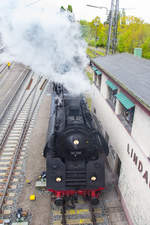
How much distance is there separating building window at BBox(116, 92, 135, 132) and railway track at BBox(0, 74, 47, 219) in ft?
18.2

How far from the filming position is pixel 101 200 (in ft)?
26.6

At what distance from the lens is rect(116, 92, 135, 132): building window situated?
21.7 feet

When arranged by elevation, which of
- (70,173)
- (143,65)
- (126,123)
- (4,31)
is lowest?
(70,173)

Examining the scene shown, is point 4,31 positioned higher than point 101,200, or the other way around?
point 4,31

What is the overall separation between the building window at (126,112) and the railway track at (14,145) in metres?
5.55

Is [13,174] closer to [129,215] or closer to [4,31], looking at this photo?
[129,215]

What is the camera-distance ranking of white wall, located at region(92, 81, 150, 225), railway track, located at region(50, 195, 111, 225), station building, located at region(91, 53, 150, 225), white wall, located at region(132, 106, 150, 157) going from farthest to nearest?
railway track, located at region(50, 195, 111, 225)
white wall, located at region(92, 81, 150, 225)
station building, located at region(91, 53, 150, 225)
white wall, located at region(132, 106, 150, 157)

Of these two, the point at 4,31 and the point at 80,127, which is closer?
the point at 80,127

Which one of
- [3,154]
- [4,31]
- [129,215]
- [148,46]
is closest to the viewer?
[129,215]

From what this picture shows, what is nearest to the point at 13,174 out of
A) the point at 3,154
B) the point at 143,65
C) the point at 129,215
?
the point at 3,154

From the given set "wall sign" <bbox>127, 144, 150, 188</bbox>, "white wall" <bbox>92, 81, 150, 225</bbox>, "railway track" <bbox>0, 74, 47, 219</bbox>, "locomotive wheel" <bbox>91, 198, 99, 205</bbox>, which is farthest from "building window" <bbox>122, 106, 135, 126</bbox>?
"railway track" <bbox>0, 74, 47, 219</bbox>

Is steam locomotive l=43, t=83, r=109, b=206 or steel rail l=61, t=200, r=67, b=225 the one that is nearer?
steel rail l=61, t=200, r=67, b=225

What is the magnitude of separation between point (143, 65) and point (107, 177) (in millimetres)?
5618

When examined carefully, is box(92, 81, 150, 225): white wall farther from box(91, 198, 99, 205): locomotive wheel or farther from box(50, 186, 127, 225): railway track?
box(91, 198, 99, 205): locomotive wheel
